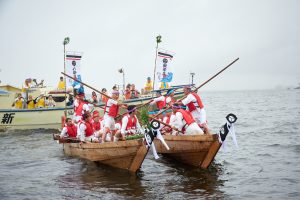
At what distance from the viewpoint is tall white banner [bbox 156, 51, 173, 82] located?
62.2 ft

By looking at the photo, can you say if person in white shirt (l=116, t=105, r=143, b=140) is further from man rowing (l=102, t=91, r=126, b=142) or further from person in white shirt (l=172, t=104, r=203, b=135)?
person in white shirt (l=172, t=104, r=203, b=135)

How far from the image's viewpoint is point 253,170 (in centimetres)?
1166

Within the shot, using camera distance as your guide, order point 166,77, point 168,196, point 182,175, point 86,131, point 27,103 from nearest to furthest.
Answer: point 168,196 < point 182,175 < point 86,131 < point 166,77 < point 27,103

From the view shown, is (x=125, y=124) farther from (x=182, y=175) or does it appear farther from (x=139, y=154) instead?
(x=182, y=175)

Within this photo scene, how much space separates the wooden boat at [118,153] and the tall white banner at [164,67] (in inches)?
312

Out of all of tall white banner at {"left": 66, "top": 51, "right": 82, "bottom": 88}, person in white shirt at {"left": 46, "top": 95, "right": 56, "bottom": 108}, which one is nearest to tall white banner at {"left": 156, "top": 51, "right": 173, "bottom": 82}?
tall white banner at {"left": 66, "top": 51, "right": 82, "bottom": 88}

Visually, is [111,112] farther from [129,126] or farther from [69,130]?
[69,130]

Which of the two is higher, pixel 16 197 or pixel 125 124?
pixel 125 124

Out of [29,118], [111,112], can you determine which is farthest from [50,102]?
[111,112]

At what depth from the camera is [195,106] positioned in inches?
478

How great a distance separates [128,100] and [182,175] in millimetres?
12345

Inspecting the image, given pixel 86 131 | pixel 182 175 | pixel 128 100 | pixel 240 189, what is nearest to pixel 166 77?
pixel 128 100

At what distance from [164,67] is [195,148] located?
887cm

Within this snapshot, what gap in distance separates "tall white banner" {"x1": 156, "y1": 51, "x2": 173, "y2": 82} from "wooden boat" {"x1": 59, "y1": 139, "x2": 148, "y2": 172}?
792cm
